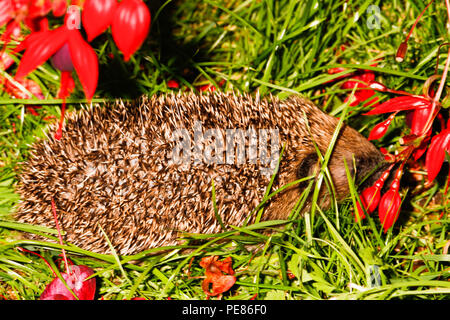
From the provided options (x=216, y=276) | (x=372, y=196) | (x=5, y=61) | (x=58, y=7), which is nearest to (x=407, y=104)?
(x=372, y=196)

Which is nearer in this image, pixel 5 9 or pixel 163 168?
pixel 5 9

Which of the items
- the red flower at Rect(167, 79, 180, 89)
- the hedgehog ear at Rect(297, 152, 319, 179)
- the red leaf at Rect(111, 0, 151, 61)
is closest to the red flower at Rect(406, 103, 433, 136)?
the hedgehog ear at Rect(297, 152, 319, 179)

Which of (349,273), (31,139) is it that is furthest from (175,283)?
(31,139)

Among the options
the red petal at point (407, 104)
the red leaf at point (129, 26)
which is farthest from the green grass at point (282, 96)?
the red leaf at point (129, 26)

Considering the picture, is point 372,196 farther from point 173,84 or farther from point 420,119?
point 173,84

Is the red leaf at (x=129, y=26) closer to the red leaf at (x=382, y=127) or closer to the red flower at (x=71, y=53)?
the red flower at (x=71, y=53)

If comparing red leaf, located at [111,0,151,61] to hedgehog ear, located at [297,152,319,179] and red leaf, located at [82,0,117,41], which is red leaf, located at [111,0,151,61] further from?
hedgehog ear, located at [297,152,319,179]
